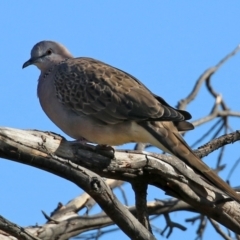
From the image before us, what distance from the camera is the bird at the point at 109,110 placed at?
440cm

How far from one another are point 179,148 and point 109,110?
2.08ft

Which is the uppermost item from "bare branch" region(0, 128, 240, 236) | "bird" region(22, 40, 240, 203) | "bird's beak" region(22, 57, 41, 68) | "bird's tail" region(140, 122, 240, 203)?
"bird's beak" region(22, 57, 41, 68)

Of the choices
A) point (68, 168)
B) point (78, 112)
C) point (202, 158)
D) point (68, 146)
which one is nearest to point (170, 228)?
point (202, 158)

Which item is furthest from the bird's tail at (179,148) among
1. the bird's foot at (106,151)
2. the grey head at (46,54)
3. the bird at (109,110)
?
the grey head at (46,54)

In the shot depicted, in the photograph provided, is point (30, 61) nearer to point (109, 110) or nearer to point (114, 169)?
point (109, 110)

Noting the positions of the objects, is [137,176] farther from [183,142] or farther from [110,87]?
[110,87]

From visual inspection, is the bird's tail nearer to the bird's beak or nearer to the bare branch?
the bare branch

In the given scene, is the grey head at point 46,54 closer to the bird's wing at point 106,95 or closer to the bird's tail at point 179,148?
the bird's wing at point 106,95

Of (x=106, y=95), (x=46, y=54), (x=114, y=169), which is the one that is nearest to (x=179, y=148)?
(x=114, y=169)

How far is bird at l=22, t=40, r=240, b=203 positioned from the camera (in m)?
4.40

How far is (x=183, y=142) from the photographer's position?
4.32 meters

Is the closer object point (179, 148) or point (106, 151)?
point (106, 151)

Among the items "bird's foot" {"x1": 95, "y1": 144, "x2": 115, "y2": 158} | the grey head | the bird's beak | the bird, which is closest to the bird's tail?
the bird

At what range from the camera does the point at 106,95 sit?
4852mm
